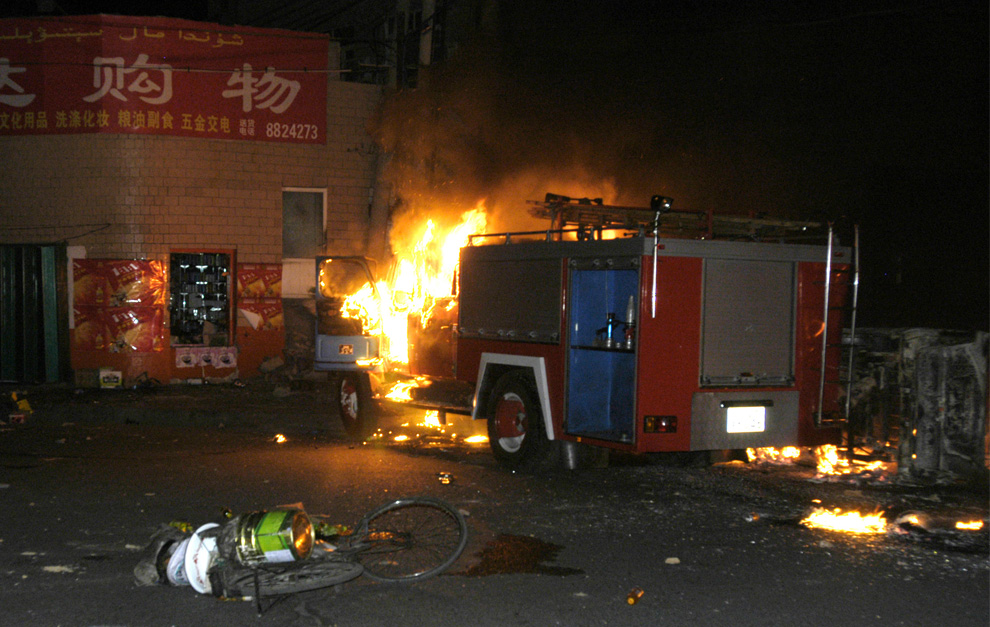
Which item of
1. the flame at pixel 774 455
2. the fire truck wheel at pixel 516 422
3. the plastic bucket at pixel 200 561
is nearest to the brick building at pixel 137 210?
the fire truck wheel at pixel 516 422

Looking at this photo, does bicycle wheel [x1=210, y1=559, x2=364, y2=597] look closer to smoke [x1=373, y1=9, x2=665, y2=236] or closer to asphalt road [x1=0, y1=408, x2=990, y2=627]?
asphalt road [x1=0, y1=408, x2=990, y2=627]

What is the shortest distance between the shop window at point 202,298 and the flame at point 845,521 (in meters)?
12.5

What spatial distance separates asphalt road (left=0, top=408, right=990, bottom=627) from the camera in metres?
5.03

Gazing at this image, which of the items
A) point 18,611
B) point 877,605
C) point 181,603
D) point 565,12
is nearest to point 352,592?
point 181,603

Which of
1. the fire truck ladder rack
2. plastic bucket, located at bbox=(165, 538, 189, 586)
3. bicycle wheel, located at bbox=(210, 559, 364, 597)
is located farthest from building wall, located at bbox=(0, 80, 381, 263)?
bicycle wheel, located at bbox=(210, 559, 364, 597)

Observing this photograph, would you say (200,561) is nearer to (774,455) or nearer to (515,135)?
(774,455)

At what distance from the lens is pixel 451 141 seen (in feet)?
52.4

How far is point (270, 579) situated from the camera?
5156mm

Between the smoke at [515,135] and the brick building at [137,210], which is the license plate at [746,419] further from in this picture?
the brick building at [137,210]

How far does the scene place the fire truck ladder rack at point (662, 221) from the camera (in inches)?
344

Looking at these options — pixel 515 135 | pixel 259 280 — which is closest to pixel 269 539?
pixel 515 135

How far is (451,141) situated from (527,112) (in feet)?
4.65

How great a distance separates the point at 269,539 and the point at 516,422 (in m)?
4.49

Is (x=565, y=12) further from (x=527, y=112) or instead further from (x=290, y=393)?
(x=290, y=393)
